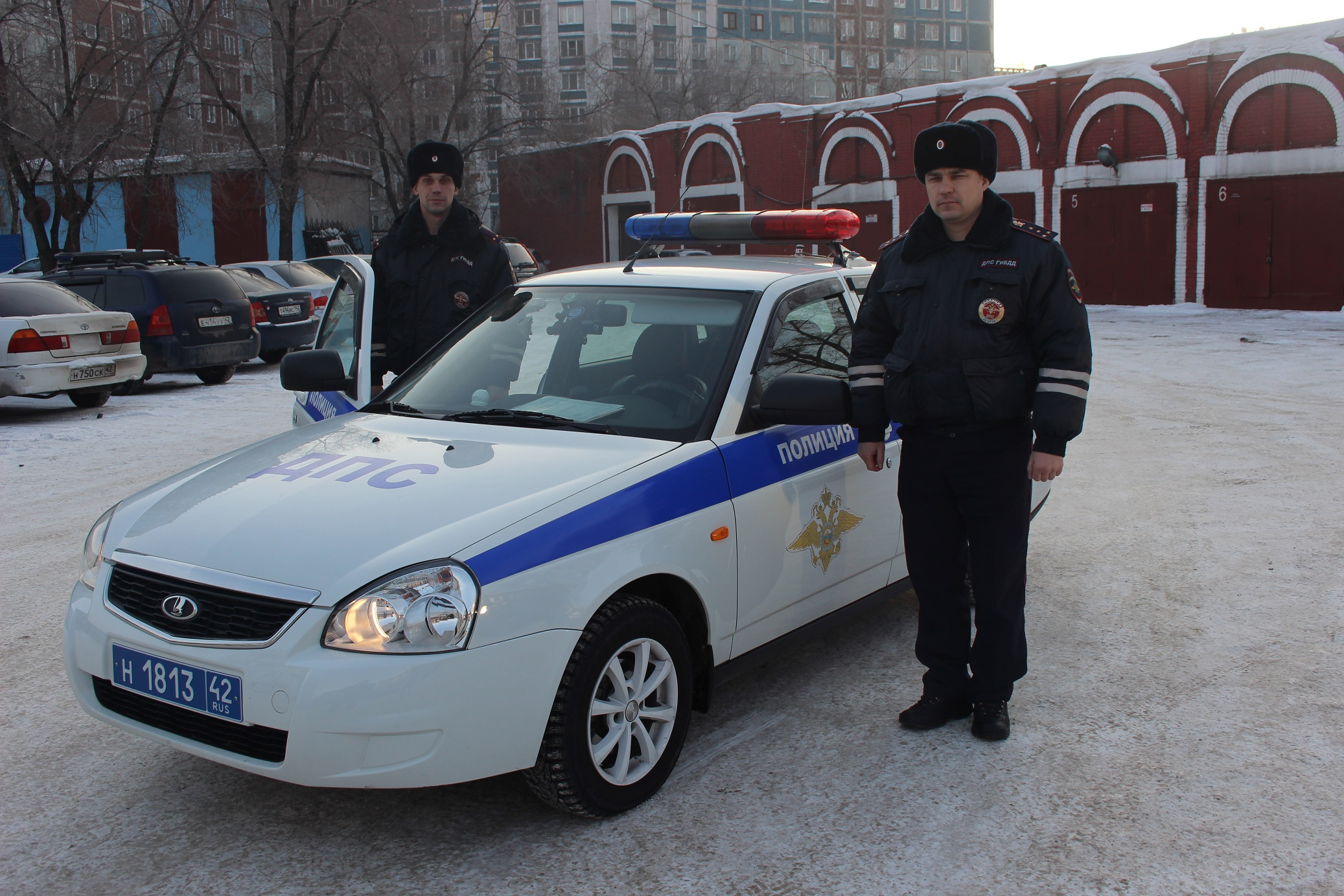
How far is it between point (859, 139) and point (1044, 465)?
28.7 metres

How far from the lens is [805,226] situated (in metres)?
4.62

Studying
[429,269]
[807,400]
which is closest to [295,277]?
[429,269]

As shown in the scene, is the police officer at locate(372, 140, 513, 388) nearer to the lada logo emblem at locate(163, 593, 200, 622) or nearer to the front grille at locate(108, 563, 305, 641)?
the front grille at locate(108, 563, 305, 641)

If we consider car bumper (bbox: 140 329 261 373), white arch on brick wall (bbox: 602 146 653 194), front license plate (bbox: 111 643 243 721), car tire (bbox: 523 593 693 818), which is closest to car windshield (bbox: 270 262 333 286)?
car bumper (bbox: 140 329 261 373)

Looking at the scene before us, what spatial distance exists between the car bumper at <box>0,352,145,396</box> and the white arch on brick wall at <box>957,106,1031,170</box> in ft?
65.6

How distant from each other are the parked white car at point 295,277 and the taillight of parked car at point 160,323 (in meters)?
3.30

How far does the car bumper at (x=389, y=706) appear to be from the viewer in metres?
2.69

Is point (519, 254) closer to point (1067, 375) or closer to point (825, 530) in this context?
point (825, 530)

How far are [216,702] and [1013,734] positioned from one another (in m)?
2.45

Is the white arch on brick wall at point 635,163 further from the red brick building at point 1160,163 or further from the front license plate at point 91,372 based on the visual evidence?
the front license plate at point 91,372

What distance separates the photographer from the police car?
9.00ft

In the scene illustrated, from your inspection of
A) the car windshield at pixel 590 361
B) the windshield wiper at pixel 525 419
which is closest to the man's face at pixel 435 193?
the car windshield at pixel 590 361

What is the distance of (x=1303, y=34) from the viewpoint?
21438 mm

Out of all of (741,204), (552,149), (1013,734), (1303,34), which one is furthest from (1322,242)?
(552,149)
